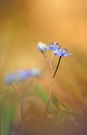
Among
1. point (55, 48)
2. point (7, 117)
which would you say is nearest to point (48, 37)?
point (55, 48)

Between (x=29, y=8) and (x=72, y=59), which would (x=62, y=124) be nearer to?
(x=72, y=59)

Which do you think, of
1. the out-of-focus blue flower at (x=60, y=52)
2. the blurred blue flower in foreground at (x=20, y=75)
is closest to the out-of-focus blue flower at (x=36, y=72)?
the blurred blue flower in foreground at (x=20, y=75)

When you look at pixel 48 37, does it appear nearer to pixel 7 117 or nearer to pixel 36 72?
pixel 36 72

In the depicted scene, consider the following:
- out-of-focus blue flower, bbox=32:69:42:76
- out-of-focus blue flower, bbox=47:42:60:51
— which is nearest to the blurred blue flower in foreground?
out-of-focus blue flower, bbox=32:69:42:76

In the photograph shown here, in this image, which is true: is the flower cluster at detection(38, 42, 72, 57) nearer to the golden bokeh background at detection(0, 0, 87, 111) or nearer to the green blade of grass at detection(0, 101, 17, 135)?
the golden bokeh background at detection(0, 0, 87, 111)

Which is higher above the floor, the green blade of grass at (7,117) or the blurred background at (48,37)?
the blurred background at (48,37)

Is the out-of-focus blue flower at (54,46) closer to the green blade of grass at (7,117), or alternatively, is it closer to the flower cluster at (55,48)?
the flower cluster at (55,48)

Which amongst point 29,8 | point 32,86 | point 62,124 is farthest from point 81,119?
point 29,8
